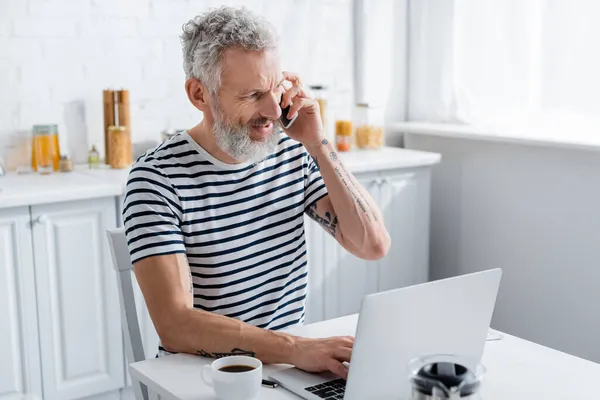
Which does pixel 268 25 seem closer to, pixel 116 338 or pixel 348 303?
pixel 116 338

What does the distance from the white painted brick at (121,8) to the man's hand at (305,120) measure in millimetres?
1347

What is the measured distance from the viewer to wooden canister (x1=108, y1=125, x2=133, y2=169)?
2906 mm

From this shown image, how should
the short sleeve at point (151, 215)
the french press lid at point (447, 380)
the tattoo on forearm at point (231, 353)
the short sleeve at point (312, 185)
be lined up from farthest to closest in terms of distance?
the short sleeve at point (312, 185), the short sleeve at point (151, 215), the tattoo on forearm at point (231, 353), the french press lid at point (447, 380)

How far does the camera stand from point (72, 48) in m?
2.94

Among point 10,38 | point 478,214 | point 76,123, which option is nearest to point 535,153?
point 478,214

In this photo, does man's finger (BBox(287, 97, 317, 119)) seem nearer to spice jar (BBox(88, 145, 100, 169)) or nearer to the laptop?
the laptop

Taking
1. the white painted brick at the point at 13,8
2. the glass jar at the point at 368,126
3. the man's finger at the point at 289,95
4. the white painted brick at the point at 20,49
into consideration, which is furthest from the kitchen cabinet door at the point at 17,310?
the glass jar at the point at 368,126

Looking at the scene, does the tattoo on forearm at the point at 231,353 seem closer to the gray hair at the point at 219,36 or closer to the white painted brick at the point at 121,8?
the gray hair at the point at 219,36

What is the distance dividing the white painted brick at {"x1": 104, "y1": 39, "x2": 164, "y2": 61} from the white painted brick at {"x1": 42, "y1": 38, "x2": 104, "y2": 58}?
1.5 inches

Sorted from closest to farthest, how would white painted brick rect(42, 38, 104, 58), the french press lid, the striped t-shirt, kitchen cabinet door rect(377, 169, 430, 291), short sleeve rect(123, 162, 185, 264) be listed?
the french press lid
short sleeve rect(123, 162, 185, 264)
the striped t-shirt
white painted brick rect(42, 38, 104, 58)
kitchen cabinet door rect(377, 169, 430, 291)

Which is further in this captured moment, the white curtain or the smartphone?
the white curtain

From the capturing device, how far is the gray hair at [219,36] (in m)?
1.74

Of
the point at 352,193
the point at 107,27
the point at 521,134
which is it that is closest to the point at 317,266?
the point at 521,134

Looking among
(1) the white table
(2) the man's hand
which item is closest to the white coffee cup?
(1) the white table
